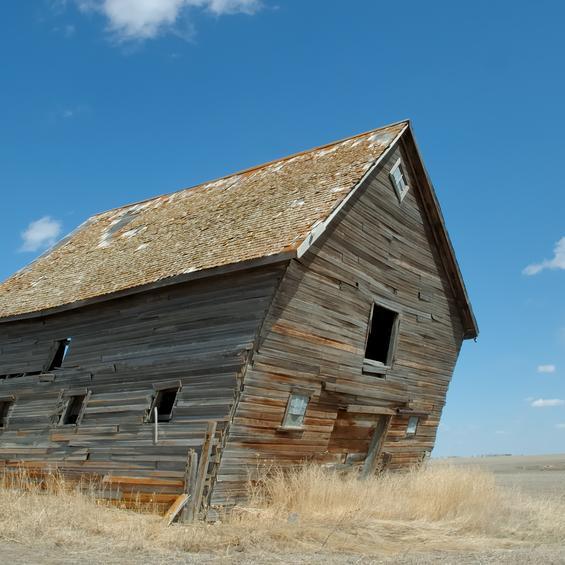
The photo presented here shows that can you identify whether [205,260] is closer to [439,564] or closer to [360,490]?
[360,490]

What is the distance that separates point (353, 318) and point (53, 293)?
7.35 metres

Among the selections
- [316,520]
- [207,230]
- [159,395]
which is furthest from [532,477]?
[159,395]

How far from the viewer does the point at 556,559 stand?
7.93 m

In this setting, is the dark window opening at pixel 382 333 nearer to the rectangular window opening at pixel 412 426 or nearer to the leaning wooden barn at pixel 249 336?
the leaning wooden barn at pixel 249 336

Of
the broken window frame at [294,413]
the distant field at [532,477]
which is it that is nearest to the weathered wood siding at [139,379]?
the broken window frame at [294,413]

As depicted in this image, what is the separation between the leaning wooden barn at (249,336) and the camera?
11102 mm

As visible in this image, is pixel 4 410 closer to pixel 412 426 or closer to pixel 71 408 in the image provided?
pixel 71 408

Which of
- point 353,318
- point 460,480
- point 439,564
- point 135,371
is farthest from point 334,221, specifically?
point 439,564

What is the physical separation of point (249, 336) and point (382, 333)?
6.12 metres

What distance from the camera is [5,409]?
15625 mm

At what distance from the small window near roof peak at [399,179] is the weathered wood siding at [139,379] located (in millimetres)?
4726

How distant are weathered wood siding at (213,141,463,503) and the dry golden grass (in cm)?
82

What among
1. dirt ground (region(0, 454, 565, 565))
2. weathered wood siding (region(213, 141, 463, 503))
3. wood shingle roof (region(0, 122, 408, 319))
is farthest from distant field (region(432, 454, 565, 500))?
wood shingle roof (region(0, 122, 408, 319))

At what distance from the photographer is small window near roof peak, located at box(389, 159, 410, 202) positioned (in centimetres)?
1446
